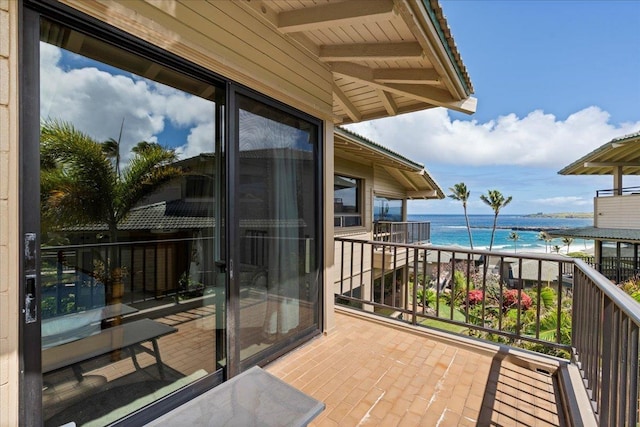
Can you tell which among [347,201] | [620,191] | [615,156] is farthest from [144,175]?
[620,191]

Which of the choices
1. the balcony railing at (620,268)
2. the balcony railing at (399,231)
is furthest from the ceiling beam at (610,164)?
the balcony railing at (399,231)

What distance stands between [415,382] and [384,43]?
8.26 ft

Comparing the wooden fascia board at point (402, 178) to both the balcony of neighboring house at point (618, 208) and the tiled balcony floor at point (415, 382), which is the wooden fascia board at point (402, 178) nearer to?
the balcony of neighboring house at point (618, 208)

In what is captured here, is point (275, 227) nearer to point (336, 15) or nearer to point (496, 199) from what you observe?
point (336, 15)

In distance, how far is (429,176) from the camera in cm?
898

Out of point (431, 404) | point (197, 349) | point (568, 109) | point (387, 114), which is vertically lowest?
point (431, 404)

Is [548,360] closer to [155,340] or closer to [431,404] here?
[431,404]

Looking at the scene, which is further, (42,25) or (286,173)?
(286,173)

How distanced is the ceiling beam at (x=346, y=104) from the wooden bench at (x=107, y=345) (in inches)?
103

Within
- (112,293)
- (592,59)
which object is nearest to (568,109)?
(592,59)

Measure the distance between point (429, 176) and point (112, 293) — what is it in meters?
8.68

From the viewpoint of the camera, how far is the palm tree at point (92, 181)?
4.50ft

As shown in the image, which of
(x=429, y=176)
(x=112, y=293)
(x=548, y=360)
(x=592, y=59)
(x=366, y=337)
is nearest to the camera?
(x=112, y=293)

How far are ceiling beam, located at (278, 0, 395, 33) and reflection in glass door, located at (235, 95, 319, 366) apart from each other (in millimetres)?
594
